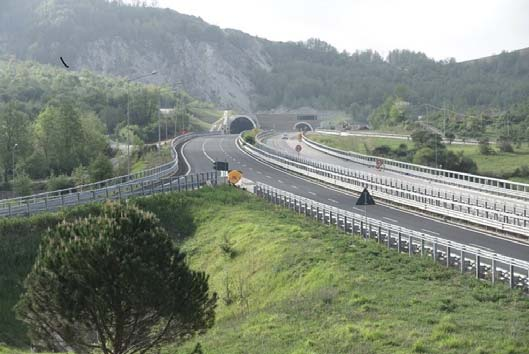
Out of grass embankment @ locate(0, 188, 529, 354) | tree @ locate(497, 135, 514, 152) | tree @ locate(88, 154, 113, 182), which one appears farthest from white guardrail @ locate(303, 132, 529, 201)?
tree @ locate(88, 154, 113, 182)

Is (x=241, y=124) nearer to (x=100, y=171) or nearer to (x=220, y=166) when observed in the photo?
→ (x=100, y=171)

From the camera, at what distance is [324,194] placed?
196ft

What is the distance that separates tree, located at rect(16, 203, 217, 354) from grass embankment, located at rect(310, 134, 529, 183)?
70.7m

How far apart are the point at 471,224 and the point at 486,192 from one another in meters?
18.8

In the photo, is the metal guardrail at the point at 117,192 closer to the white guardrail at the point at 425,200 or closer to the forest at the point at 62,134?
the forest at the point at 62,134

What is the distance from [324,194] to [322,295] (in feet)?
109

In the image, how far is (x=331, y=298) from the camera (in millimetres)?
26391

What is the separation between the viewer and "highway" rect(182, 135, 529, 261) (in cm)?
3650

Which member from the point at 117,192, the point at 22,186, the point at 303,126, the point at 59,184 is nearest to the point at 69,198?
the point at 117,192

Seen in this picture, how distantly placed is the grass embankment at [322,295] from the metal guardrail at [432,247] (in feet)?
2.25

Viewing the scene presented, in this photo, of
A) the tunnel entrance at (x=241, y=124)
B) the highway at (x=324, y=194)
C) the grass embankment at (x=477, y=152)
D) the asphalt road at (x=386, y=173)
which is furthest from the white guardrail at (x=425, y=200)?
the tunnel entrance at (x=241, y=124)

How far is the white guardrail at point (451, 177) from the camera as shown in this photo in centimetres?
5822

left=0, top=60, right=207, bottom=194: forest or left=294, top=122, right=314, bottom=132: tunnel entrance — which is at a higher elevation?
left=0, top=60, right=207, bottom=194: forest

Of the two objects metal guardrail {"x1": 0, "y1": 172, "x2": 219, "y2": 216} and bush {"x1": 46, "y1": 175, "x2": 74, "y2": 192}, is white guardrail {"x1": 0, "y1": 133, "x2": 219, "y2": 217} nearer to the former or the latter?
metal guardrail {"x1": 0, "y1": 172, "x2": 219, "y2": 216}
